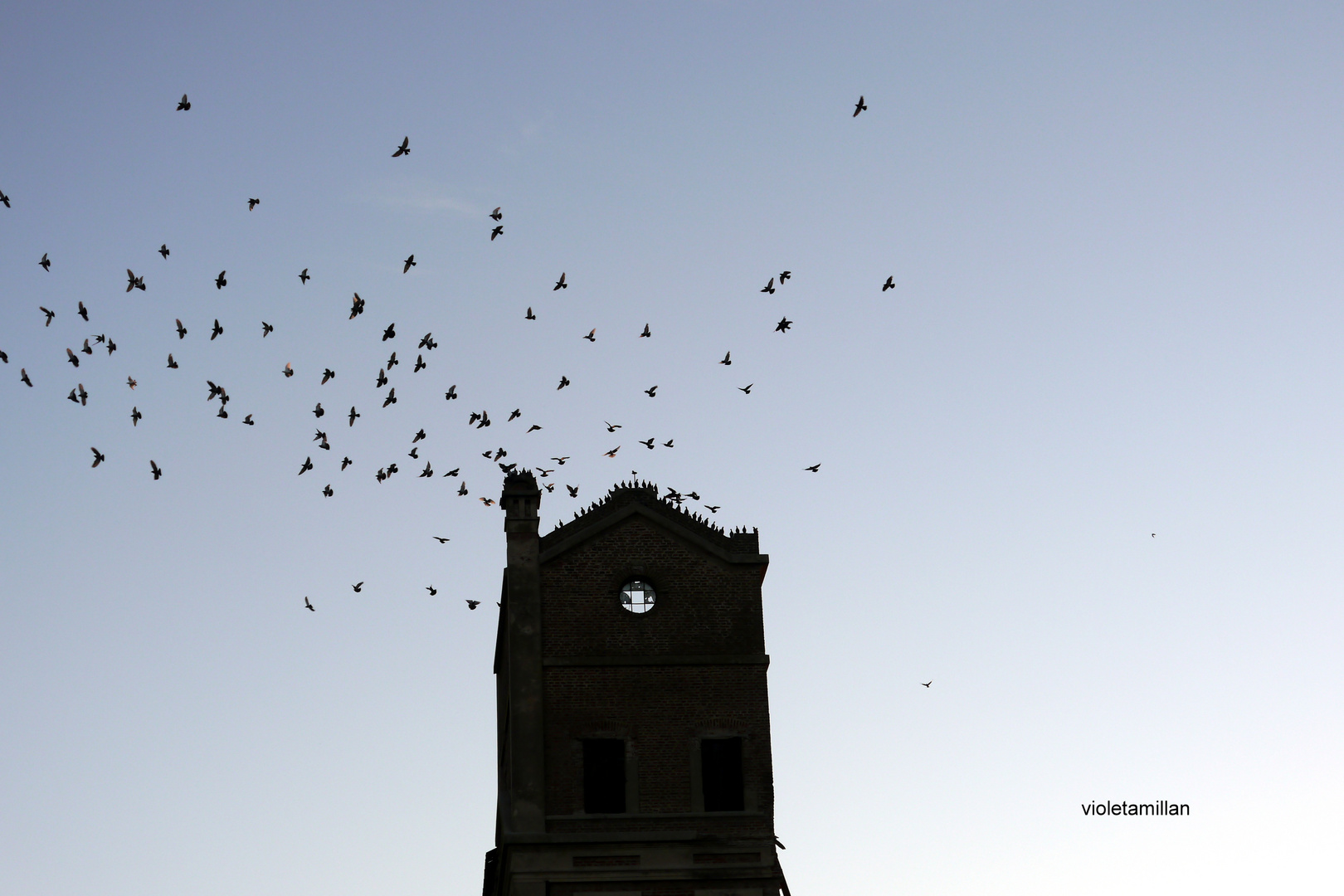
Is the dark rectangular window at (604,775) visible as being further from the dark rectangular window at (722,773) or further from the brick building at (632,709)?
the dark rectangular window at (722,773)

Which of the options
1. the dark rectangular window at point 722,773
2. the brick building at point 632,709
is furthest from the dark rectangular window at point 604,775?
the dark rectangular window at point 722,773

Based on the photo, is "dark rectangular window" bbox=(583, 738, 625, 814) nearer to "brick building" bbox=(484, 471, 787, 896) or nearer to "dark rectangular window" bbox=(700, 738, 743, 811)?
"brick building" bbox=(484, 471, 787, 896)

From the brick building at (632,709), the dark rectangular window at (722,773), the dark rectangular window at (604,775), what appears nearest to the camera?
the brick building at (632,709)

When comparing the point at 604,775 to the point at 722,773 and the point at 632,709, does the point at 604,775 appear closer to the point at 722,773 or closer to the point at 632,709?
the point at 632,709

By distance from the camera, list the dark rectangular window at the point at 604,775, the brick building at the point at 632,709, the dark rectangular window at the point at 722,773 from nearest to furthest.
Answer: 1. the brick building at the point at 632,709
2. the dark rectangular window at the point at 604,775
3. the dark rectangular window at the point at 722,773

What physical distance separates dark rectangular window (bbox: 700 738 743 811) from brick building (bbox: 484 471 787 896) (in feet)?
0.11

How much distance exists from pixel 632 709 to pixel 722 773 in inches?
110

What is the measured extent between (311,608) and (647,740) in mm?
9827

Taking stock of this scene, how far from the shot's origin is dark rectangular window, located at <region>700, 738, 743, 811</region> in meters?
41.8

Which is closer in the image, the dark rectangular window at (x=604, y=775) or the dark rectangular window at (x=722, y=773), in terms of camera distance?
the dark rectangular window at (x=604, y=775)

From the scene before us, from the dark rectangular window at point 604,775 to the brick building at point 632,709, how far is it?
40 millimetres

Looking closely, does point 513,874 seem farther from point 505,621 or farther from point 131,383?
point 131,383

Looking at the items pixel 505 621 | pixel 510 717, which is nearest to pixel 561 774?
pixel 510 717

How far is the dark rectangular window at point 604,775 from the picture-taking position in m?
41.6
